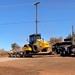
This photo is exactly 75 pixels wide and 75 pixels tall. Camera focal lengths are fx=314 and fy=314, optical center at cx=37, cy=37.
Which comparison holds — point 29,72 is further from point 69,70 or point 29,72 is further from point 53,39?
point 53,39

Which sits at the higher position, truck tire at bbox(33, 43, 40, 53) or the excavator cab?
the excavator cab

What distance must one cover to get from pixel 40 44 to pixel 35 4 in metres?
20.2

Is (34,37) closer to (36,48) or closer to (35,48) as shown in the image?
(35,48)

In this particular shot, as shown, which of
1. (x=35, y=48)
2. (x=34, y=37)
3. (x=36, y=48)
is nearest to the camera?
(x=36, y=48)

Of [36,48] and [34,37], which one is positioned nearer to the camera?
[36,48]

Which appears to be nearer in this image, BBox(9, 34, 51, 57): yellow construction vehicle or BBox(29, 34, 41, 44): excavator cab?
BBox(9, 34, 51, 57): yellow construction vehicle

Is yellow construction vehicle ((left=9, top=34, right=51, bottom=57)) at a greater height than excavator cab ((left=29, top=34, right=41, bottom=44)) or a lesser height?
lesser

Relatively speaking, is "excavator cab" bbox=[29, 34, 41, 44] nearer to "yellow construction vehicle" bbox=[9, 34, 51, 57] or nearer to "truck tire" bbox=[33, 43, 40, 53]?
"yellow construction vehicle" bbox=[9, 34, 51, 57]

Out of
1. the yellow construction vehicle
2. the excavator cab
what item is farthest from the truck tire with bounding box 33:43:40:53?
the excavator cab

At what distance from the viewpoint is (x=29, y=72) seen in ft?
73.8

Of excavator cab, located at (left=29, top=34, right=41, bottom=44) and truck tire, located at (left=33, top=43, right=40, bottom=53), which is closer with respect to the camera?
truck tire, located at (left=33, top=43, right=40, bottom=53)

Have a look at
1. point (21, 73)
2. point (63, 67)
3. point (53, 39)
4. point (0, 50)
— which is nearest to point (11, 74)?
point (21, 73)

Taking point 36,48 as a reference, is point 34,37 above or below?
above

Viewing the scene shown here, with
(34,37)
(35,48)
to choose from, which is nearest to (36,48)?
(35,48)
